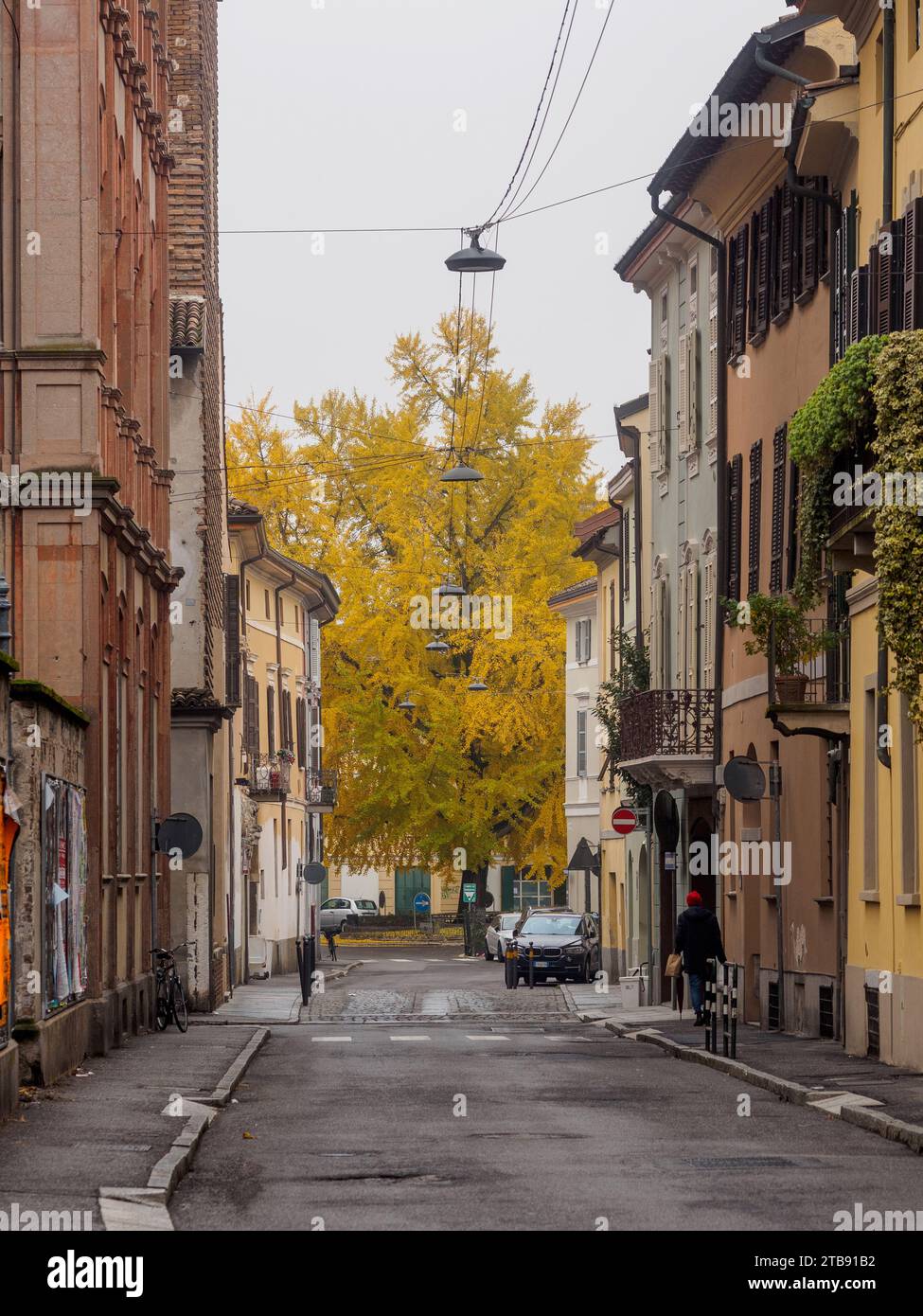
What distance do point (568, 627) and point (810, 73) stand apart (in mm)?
38173

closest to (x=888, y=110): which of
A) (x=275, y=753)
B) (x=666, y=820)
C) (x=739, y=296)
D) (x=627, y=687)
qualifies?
(x=739, y=296)

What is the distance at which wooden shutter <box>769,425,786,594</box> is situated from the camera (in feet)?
95.8

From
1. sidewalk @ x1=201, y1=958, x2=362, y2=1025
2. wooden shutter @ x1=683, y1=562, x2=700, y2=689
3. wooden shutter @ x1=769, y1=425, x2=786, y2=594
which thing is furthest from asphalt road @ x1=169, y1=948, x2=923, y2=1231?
wooden shutter @ x1=683, y1=562, x2=700, y2=689

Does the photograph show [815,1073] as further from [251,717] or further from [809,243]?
[251,717]

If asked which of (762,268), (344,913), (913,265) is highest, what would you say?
(762,268)

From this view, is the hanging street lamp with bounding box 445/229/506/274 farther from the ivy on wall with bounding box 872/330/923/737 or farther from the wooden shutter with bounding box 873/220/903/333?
the ivy on wall with bounding box 872/330/923/737

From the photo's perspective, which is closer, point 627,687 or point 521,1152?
point 521,1152

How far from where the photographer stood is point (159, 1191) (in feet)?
40.6

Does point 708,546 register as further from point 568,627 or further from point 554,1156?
point 568,627

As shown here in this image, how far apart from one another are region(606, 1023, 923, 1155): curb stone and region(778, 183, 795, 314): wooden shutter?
9.07 meters

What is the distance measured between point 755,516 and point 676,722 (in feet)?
14.8

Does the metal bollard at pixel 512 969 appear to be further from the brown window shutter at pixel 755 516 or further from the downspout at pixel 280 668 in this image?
the brown window shutter at pixel 755 516

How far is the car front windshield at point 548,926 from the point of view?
167 feet
